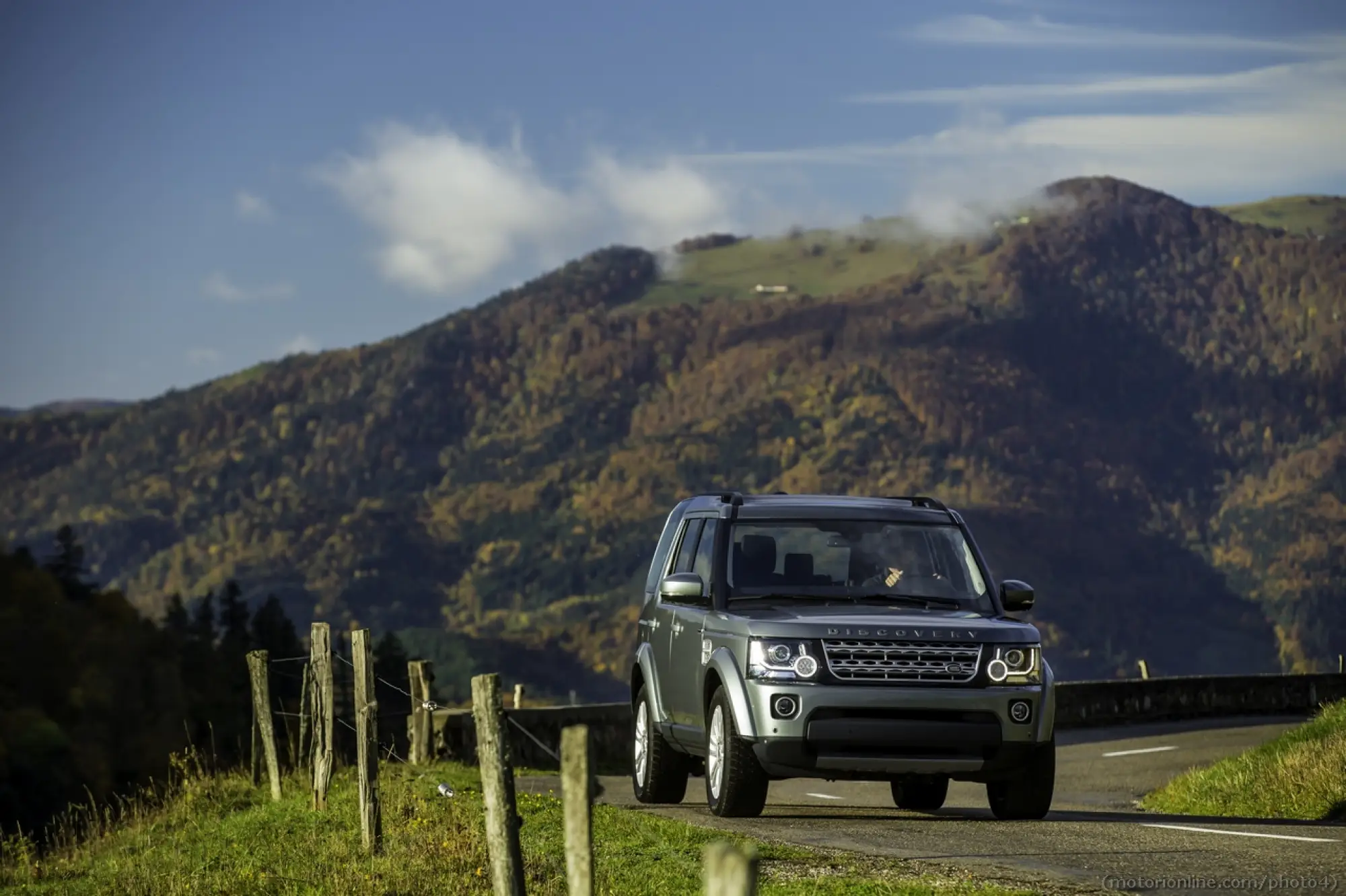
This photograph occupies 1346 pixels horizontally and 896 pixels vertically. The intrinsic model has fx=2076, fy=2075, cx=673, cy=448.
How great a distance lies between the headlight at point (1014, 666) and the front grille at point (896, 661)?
0.57 ft

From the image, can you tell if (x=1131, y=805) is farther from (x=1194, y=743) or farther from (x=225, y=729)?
(x=225, y=729)

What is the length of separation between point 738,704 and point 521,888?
4.51 metres

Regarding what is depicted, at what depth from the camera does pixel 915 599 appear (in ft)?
47.2

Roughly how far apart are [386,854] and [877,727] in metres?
3.44

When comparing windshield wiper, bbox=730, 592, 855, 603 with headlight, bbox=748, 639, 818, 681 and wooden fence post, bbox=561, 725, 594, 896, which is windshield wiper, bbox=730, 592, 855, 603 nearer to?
headlight, bbox=748, 639, 818, 681

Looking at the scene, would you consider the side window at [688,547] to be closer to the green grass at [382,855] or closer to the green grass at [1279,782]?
the green grass at [382,855]

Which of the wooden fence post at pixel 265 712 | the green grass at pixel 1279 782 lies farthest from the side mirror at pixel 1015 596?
the wooden fence post at pixel 265 712

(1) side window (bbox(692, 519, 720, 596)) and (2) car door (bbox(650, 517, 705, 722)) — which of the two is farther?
(2) car door (bbox(650, 517, 705, 722))

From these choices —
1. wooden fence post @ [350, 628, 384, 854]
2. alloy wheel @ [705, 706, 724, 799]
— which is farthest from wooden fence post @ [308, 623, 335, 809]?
alloy wheel @ [705, 706, 724, 799]

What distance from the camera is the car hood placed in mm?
13422

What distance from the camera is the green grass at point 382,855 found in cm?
1147

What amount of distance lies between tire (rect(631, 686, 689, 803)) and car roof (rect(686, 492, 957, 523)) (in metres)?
1.83

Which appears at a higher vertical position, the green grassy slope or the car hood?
the car hood

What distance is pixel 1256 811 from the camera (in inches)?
728
